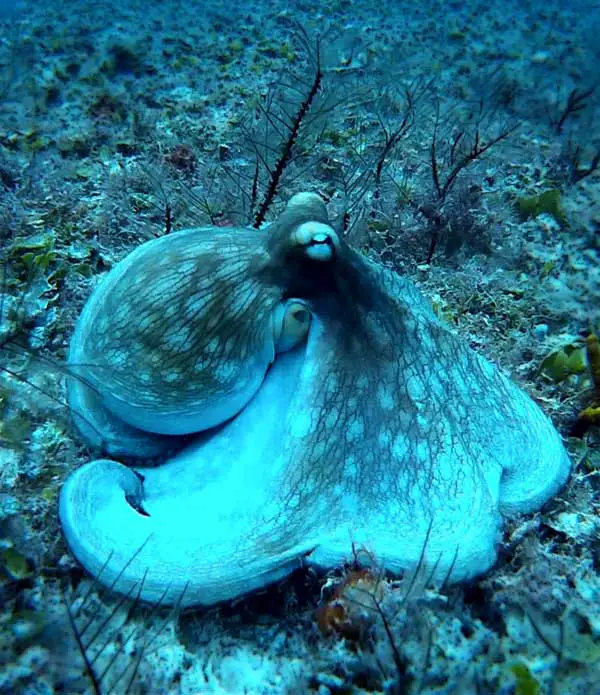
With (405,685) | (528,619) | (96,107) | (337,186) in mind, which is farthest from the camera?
(96,107)

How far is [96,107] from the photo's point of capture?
222 inches

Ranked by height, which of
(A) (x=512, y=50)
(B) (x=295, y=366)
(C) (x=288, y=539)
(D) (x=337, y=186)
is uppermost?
(A) (x=512, y=50)

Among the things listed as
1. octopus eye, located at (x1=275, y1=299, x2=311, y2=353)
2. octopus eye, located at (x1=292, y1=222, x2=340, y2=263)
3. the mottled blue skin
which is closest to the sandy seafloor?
the mottled blue skin

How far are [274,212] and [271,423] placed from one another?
2.35 m

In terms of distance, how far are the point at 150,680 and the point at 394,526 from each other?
3.56 feet

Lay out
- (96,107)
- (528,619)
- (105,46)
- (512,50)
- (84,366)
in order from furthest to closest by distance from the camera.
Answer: (512,50) < (105,46) < (96,107) < (84,366) < (528,619)

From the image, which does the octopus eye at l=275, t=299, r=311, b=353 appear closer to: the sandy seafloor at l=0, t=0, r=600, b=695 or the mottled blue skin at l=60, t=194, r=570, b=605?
the mottled blue skin at l=60, t=194, r=570, b=605

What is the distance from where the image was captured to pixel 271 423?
2.34 m

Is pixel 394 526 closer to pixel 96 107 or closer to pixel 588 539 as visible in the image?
pixel 588 539

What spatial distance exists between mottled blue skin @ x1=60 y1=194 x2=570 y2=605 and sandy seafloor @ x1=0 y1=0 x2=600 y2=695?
0.68ft

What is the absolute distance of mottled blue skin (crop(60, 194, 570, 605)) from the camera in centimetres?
213

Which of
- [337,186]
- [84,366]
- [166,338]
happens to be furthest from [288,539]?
[337,186]

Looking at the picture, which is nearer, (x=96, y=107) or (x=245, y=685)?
(x=245, y=685)

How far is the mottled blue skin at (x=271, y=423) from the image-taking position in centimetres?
213
